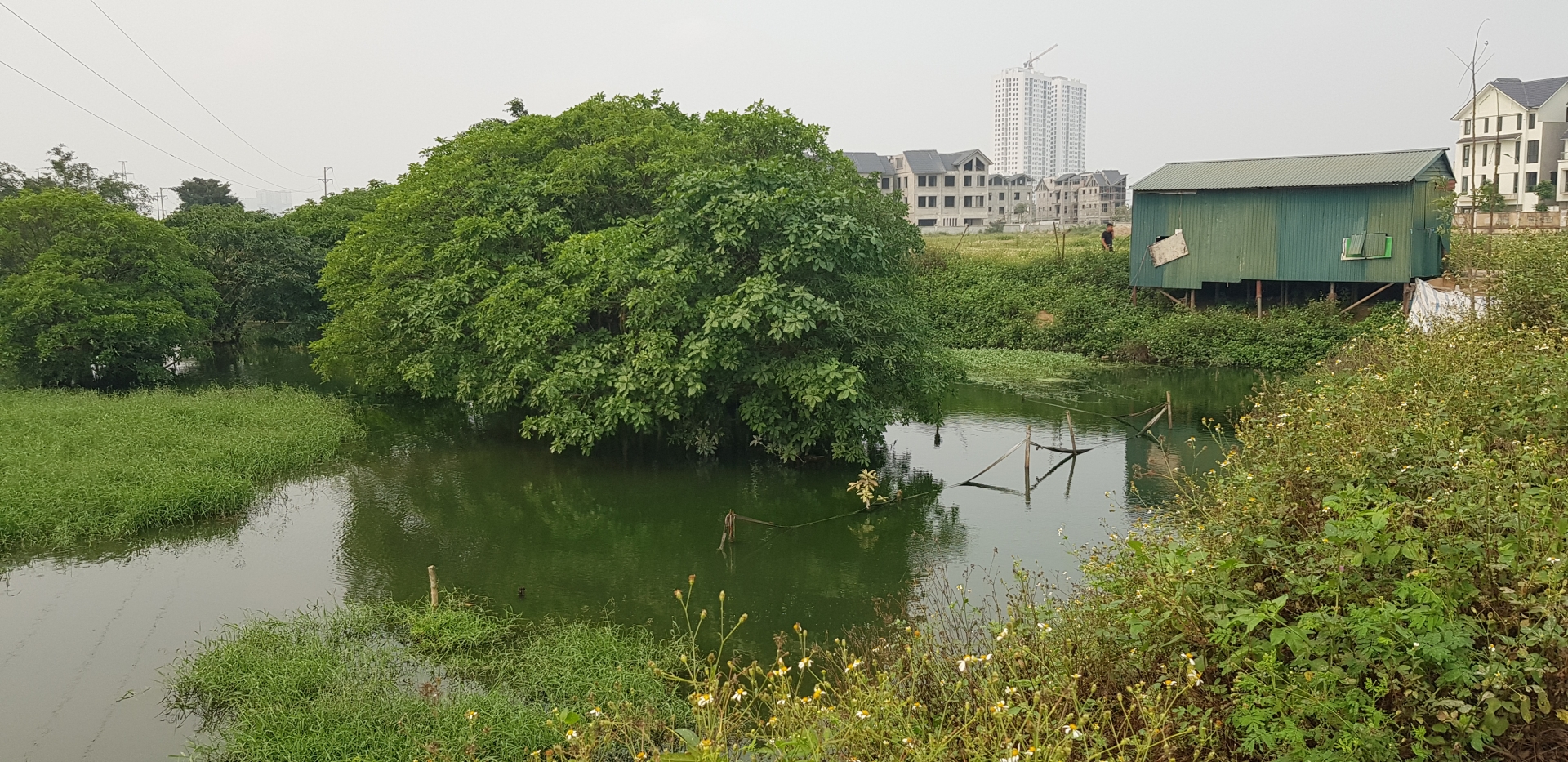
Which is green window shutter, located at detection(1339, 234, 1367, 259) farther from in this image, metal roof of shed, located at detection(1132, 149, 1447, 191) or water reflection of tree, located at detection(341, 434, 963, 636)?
water reflection of tree, located at detection(341, 434, 963, 636)

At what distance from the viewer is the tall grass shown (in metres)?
7.65

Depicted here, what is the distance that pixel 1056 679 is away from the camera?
573 centimetres

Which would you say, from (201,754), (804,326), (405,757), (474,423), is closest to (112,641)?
(201,754)

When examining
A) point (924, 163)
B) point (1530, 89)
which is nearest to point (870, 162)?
point (924, 163)

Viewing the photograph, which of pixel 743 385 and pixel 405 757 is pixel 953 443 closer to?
pixel 743 385

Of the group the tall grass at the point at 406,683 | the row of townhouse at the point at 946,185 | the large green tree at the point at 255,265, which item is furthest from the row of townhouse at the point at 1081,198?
the tall grass at the point at 406,683

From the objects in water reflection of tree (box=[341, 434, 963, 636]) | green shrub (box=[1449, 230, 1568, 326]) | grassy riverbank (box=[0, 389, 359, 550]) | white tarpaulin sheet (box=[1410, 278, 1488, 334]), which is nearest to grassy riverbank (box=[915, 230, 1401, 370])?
white tarpaulin sheet (box=[1410, 278, 1488, 334])

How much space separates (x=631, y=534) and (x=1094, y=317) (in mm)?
20605

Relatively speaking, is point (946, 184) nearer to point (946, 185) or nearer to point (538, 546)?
point (946, 185)

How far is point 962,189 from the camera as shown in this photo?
2773 inches

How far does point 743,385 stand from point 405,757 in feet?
31.3

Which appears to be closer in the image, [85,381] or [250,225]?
[85,381]

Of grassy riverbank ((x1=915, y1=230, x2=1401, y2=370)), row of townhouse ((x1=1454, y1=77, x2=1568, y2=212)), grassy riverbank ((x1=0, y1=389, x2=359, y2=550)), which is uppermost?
row of townhouse ((x1=1454, y1=77, x2=1568, y2=212))

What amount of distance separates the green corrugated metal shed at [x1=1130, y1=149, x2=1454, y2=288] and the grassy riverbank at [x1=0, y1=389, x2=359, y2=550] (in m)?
23.0
